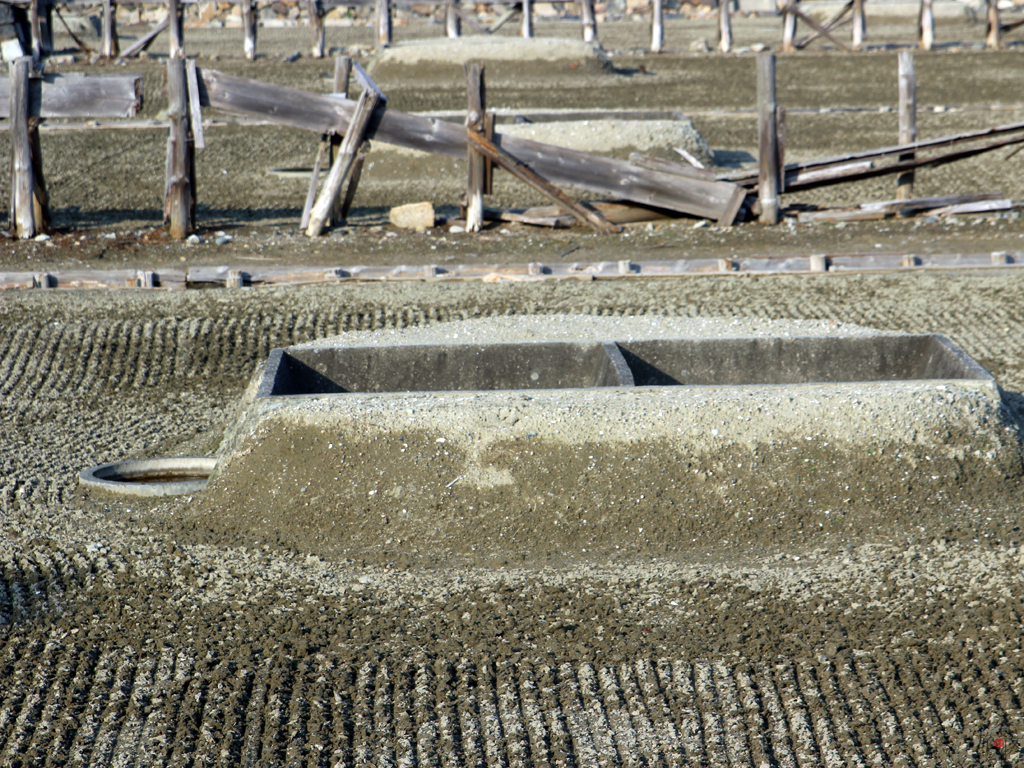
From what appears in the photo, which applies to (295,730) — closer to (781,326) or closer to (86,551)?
(86,551)

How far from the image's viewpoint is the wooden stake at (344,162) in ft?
38.4

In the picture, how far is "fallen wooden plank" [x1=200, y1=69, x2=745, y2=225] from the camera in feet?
38.6

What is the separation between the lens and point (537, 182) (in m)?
12.0

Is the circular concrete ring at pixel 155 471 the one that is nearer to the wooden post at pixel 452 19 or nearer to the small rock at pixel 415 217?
the small rock at pixel 415 217

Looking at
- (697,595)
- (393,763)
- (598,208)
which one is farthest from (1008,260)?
(393,763)

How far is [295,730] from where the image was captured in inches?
162

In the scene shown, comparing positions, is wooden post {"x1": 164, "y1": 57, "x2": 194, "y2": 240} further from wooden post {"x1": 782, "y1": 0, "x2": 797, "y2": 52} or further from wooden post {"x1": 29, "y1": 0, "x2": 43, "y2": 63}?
wooden post {"x1": 782, "y1": 0, "x2": 797, "y2": 52}

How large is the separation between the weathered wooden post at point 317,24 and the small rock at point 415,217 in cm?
1651

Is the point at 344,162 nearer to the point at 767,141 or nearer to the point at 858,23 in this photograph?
the point at 767,141

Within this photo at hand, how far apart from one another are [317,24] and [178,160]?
664 inches

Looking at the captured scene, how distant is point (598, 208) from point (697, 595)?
26.3ft

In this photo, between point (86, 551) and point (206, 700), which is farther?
point (86, 551)

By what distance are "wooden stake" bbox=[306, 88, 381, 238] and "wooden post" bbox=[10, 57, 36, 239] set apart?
3.16 m

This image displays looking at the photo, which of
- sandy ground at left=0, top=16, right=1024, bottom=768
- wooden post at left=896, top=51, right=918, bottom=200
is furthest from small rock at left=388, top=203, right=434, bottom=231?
wooden post at left=896, top=51, right=918, bottom=200
